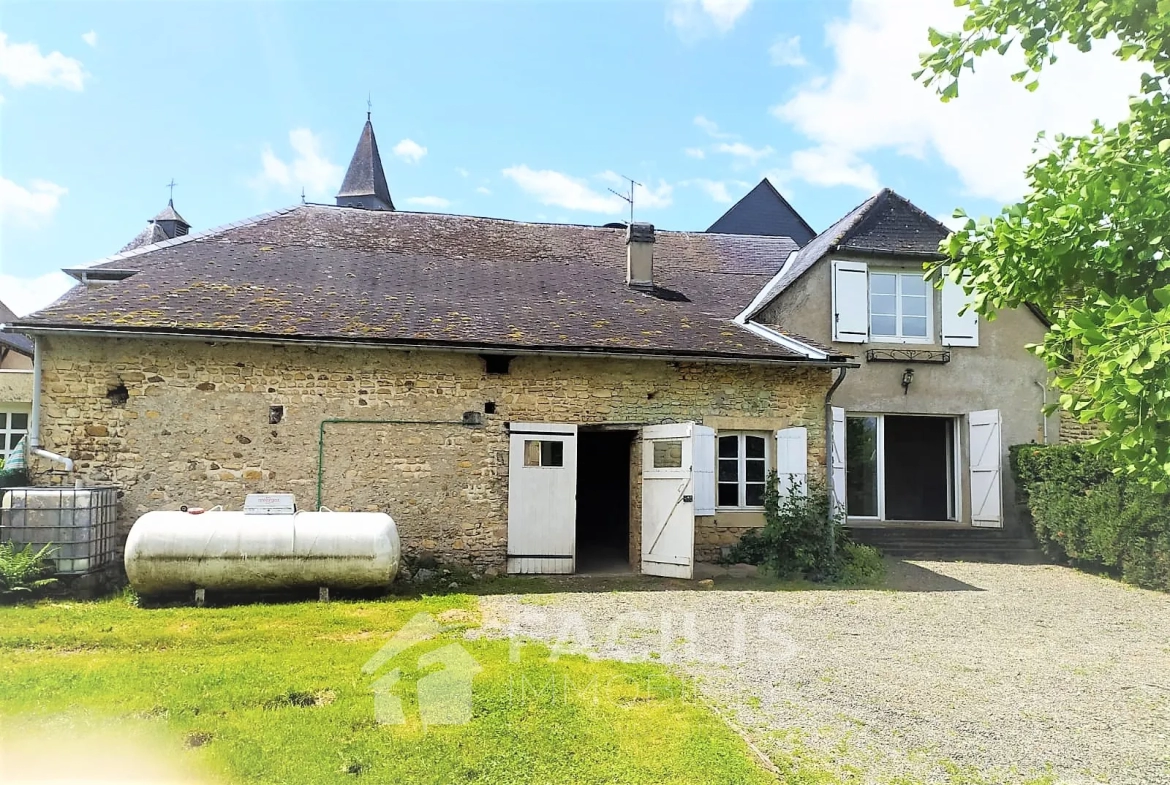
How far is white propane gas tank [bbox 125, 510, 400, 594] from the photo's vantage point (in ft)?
25.6

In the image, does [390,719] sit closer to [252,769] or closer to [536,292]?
[252,769]

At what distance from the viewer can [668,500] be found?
980 cm

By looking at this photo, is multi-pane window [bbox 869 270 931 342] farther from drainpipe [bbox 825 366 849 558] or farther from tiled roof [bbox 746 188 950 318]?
drainpipe [bbox 825 366 849 558]

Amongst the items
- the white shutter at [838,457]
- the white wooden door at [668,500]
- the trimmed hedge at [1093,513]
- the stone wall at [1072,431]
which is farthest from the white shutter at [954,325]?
the white wooden door at [668,500]

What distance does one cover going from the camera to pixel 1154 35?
10.9 feet

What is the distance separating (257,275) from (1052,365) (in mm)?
9982

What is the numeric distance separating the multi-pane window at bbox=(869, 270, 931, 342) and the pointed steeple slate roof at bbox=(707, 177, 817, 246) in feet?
32.7

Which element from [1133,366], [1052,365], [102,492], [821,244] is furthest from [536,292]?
[1133,366]

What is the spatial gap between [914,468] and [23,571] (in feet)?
46.8

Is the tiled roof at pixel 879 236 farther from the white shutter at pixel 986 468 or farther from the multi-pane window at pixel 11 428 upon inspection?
the multi-pane window at pixel 11 428

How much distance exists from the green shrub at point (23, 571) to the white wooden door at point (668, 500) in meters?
6.38

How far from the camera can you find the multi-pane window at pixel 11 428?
16.8m

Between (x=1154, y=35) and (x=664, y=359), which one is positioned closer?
(x=1154, y=35)

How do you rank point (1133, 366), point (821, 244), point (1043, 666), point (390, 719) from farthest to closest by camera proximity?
point (821, 244) < point (1043, 666) < point (390, 719) < point (1133, 366)
